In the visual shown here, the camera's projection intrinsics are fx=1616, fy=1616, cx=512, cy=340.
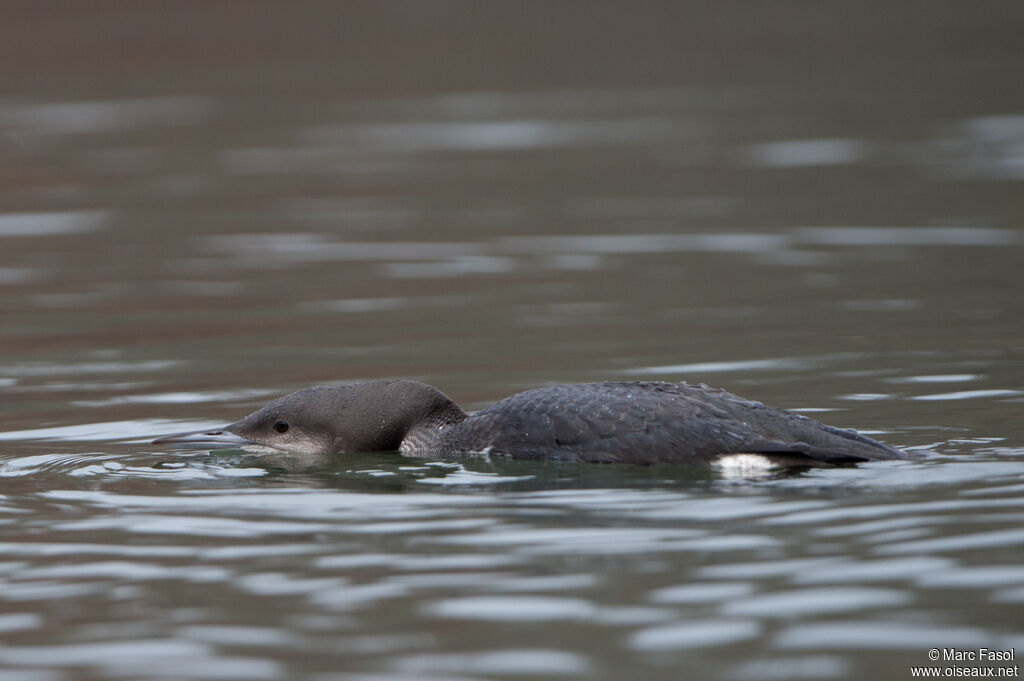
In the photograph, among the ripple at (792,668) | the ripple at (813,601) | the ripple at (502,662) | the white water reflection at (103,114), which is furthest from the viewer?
the white water reflection at (103,114)

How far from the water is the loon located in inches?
4.8

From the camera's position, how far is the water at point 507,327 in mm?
5184

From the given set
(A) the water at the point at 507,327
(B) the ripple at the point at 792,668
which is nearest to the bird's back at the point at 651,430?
(A) the water at the point at 507,327

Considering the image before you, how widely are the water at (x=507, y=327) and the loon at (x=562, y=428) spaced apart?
0.40 feet

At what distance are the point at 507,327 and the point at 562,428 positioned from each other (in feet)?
12.2

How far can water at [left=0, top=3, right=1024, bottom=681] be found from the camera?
5184 millimetres

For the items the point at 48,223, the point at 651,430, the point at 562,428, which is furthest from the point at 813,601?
the point at 48,223

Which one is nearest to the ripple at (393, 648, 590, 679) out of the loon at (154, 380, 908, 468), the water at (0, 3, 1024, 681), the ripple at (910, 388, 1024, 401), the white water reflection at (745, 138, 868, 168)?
the water at (0, 3, 1024, 681)

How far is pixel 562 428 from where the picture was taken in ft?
23.6

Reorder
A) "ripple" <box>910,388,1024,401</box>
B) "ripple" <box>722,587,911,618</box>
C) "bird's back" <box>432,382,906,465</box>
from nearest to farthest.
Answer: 1. "ripple" <box>722,587,911,618</box>
2. "bird's back" <box>432,382,906,465</box>
3. "ripple" <box>910,388,1024,401</box>

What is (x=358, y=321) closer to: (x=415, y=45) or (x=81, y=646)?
(x=81, y=646)

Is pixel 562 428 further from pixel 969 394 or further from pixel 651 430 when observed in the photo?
pixel 969 394

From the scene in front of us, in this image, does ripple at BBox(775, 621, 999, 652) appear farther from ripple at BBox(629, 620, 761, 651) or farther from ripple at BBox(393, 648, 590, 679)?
ripple at BBox(393, 648, 590, 679)

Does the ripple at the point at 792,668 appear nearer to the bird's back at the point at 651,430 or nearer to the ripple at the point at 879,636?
the ripple at the point at 879,636
